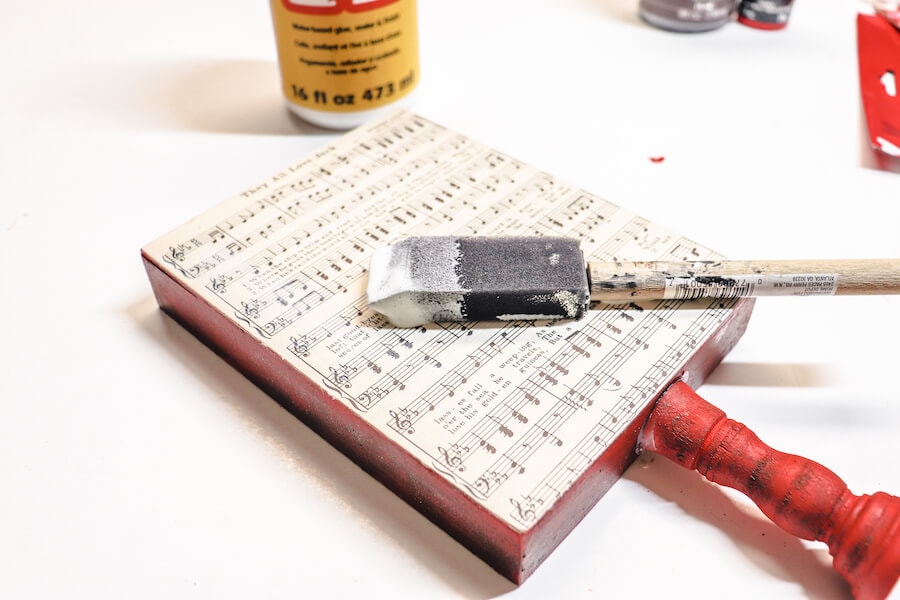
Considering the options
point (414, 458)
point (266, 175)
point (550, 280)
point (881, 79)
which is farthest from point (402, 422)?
point (881, 79)

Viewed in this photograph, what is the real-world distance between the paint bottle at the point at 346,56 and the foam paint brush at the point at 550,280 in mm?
260

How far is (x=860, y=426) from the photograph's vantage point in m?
0.44

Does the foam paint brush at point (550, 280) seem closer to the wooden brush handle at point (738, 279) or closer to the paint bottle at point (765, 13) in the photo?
the wooden brush handle at point (738, 279)

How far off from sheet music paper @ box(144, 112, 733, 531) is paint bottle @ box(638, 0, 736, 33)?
433mm

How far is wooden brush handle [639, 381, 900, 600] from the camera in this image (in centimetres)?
33

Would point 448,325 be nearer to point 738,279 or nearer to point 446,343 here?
point 446,343

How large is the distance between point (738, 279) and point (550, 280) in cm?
12

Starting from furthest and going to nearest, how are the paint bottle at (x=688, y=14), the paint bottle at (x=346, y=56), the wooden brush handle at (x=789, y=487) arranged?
the paint bottle at (x=688, y=14) < the paint bottle at (x=346, y=56) < the wooden brush handle at (x=789, y=487)

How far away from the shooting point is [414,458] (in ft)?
1.21

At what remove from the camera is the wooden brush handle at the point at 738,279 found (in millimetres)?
432

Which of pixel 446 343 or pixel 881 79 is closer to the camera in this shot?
pixel 446 343

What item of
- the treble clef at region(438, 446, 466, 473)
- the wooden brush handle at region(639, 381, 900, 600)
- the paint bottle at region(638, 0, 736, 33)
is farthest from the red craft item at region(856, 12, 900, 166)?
the treble clef at region(438, 446, 466, 473)

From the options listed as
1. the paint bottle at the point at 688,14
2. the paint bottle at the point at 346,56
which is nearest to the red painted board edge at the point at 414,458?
the paint bottle at the point at 346,56

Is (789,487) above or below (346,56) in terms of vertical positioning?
below
